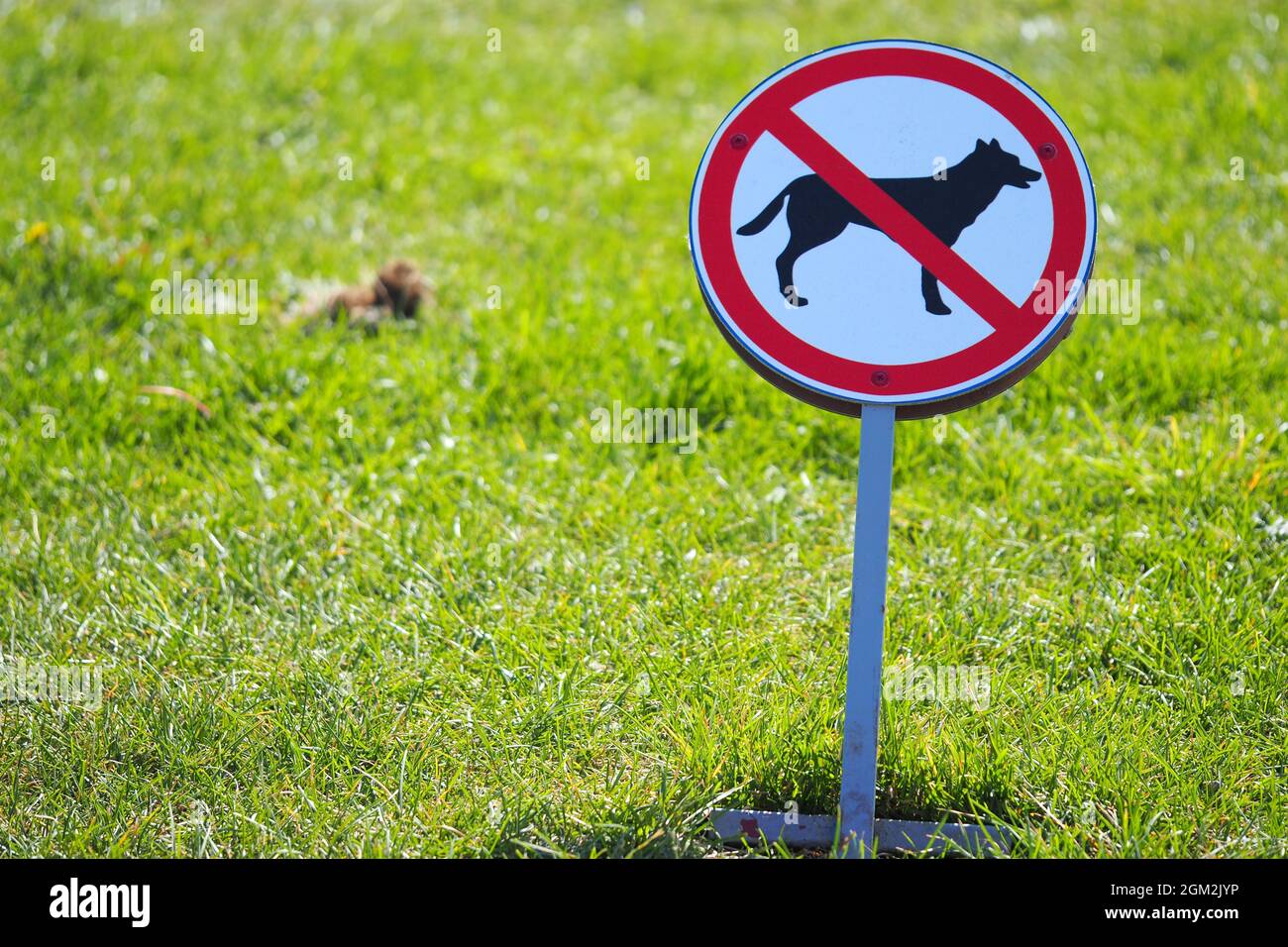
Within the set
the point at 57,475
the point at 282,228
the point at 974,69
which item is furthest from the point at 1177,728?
the point at 282,228

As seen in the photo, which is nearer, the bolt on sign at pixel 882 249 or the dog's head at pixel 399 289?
the bolt on sign at pixel 882 249

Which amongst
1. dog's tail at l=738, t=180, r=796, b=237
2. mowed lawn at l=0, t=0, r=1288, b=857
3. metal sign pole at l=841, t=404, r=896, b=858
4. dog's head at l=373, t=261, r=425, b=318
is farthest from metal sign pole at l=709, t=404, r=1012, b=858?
dog's head at l=373, t=261, r=425, b=318

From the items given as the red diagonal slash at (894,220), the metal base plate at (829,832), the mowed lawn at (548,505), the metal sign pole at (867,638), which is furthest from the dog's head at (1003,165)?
the metal base plate at (829,832)

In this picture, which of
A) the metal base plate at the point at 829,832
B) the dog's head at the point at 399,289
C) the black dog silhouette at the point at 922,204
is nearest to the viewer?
the black dog silhouette at the point at 922,204

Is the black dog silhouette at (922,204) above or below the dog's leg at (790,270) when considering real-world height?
above

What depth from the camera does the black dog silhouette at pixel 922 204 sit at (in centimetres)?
226

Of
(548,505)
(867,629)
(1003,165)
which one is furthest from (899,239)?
(548,505)

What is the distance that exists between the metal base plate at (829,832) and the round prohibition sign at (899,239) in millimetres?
867

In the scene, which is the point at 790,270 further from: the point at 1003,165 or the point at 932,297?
the point at 1003,165

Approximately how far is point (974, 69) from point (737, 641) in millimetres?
1477

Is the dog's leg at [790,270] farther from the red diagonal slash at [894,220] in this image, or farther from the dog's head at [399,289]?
the dog's head at [399,289]

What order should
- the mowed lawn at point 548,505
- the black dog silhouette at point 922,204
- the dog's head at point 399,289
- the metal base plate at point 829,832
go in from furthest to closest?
the dog's head at point 399,289 → the mowed lawn at point 548,505 → the metal base plate at point 829,832 → the black dog silhouette at point 922,204

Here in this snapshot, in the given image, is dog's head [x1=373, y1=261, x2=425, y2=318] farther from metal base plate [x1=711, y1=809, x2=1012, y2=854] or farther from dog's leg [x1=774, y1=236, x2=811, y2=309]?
metal base plate [x1=711, y1=809, x2=1012, y2=854]

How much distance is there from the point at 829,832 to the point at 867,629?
1.52ft
